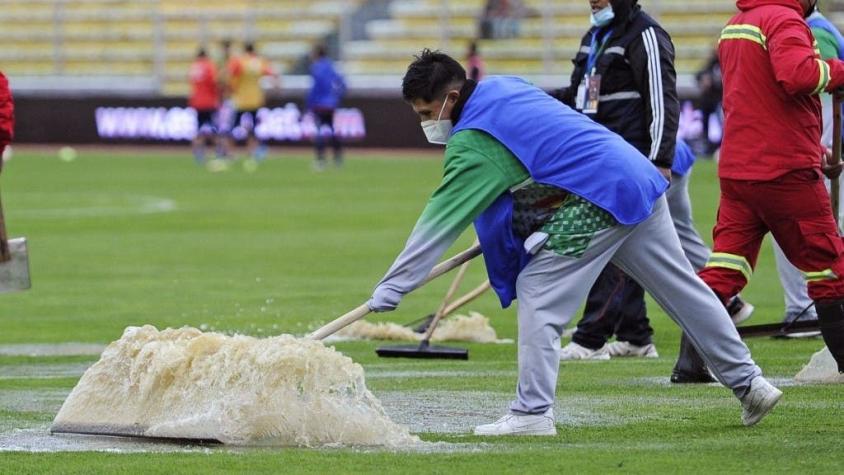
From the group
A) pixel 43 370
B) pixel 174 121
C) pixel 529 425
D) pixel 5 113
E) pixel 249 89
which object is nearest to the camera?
pixel 529 425

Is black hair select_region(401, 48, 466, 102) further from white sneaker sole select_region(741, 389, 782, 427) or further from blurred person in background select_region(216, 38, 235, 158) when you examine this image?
blurred person in background select_region(216, 38, 235, 158)

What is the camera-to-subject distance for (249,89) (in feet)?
120

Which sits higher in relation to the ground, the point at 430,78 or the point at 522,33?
the point at 430,78

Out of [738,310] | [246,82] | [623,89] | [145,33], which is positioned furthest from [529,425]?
[145,33]

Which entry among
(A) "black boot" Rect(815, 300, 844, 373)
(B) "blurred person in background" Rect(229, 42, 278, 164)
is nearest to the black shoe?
(A) "black boot" Rect(815, 300, 844, 373)

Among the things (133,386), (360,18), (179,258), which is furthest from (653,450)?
(360,18)

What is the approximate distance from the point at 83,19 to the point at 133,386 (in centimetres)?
3760

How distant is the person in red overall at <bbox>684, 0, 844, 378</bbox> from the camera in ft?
26.2

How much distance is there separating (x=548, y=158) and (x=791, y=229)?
5.87 feet

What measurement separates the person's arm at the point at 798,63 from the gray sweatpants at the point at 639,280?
112cm

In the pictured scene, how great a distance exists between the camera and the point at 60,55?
42.8 meters

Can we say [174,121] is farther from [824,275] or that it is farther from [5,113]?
[824,275]

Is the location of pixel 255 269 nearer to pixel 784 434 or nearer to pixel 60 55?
pixel 784 434

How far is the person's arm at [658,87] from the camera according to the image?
9.14 metres
